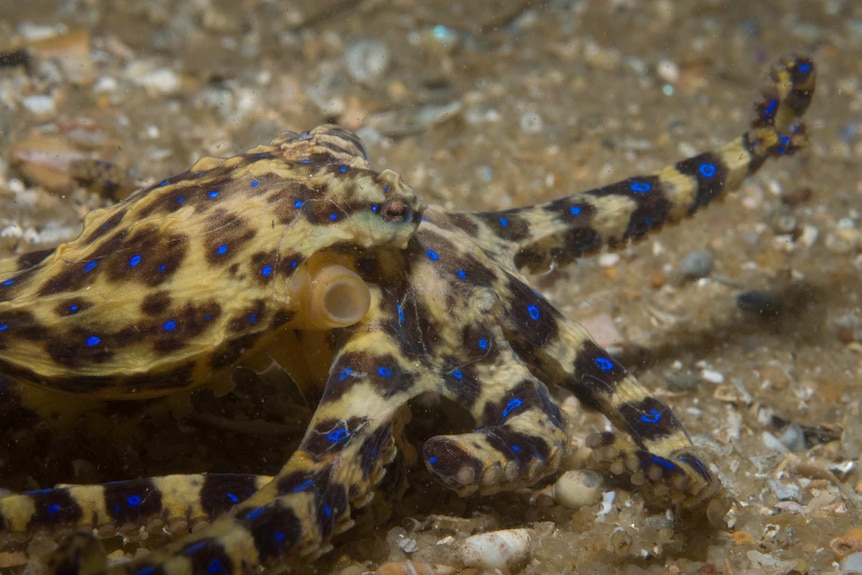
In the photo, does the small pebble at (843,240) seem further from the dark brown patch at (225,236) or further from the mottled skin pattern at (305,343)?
the dark brown patch at (225,236)

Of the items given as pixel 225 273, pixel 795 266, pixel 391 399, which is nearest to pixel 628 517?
pixel 391 399

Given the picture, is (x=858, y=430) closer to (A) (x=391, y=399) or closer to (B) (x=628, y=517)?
(B) (x=628, y=517)

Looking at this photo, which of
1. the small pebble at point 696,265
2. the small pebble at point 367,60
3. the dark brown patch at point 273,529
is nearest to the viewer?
the dark brown patch at point 273,529

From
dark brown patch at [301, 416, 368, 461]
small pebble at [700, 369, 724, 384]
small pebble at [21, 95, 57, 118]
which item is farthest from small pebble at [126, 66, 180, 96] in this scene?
small pebble at [700, 369, 724, 384]

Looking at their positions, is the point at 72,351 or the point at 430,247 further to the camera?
the point at 430,247

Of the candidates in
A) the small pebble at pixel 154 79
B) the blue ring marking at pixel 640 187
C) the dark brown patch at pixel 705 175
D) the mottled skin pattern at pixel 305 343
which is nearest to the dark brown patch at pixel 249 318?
the mottled skin pattern at pixel 305 343

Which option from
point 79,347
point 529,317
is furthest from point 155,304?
point 529,317

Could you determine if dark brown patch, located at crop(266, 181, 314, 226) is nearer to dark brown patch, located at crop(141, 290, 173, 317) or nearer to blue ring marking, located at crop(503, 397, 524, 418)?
dark brown patch, located at crop(141, 290, 173, 317)
